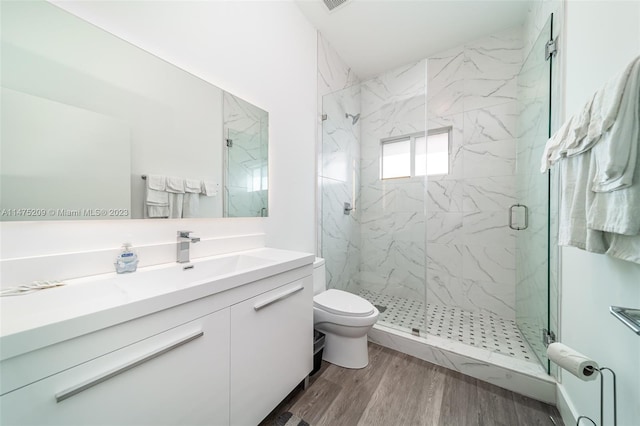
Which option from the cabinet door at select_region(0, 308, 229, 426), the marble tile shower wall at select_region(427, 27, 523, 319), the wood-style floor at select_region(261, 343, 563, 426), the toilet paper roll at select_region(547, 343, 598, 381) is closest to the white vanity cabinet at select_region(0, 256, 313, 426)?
the cabinet door at select_region(0, 308, 229, 426)

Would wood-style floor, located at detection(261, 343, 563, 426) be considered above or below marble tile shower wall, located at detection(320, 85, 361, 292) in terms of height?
below

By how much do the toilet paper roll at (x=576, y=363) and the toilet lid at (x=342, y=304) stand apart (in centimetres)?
91

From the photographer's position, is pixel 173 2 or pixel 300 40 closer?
pixel 173 2

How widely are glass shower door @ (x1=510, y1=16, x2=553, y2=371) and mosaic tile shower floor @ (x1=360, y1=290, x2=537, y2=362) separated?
0.34ft

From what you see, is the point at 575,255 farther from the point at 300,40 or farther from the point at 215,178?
the point at 300,40

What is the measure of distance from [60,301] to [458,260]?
2.89 meters

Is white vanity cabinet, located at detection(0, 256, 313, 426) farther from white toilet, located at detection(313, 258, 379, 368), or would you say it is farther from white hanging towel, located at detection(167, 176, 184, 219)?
white hanging towel, located at detection(167, 176, 184, 219)

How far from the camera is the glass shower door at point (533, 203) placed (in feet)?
4.88

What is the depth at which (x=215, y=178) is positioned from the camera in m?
1.38

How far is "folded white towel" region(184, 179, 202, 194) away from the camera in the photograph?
4.06 ft

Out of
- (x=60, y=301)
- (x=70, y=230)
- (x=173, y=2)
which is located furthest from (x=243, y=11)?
(x=60, y=301)

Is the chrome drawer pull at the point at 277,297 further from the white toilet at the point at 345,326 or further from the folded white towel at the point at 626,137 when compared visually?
the folded white towel at the point at 626,137

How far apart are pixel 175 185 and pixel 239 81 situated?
0.81 meters

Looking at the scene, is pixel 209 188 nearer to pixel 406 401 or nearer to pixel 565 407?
pixel 406 401
